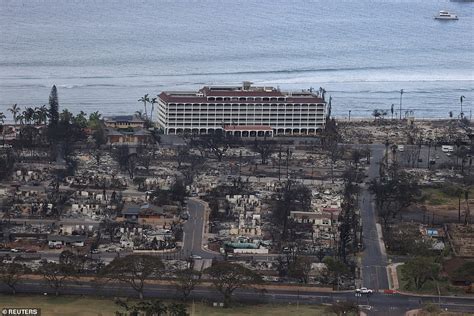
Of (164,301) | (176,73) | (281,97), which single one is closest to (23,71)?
(176,73)

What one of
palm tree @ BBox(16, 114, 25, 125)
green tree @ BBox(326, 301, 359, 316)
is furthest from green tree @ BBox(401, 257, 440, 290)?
palm tree @ BBox(16, 114, 25, 125)

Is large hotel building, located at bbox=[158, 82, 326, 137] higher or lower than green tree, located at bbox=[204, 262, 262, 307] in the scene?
higher

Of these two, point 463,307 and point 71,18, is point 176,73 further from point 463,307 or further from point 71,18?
point 463,307

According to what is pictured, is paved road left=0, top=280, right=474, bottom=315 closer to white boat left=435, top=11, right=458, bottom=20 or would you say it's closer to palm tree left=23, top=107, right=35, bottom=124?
palm tree left=23, top=107, right=35, bottom=124

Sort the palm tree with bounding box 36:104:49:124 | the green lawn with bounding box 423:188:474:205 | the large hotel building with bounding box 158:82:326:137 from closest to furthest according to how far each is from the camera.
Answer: the green lawn with bounding box 423:188:474:205
the palm tree with bounding box 36:104:49:124
the large hotel building with bounding box 158:82:326:137

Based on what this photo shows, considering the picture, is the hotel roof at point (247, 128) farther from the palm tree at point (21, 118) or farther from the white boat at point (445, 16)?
the white boat at point (445, 16)

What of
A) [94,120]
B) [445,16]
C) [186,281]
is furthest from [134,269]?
[445,16]
